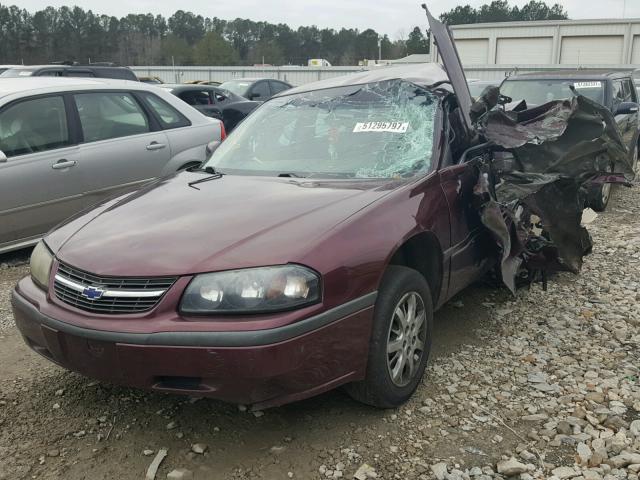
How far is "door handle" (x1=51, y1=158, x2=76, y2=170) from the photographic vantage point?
537 centimetres

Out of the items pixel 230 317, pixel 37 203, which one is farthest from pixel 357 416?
pixel 37 203

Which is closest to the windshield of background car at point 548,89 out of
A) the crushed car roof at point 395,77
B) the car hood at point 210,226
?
the crushed car roof at point 395,77

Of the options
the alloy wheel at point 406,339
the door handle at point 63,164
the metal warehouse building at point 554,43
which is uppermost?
the metal warehouse building at point 554,43

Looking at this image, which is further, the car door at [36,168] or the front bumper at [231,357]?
the car door at [36,168]

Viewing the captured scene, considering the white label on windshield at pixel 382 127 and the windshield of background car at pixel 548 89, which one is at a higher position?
the windshield of background car at pixel 548 89

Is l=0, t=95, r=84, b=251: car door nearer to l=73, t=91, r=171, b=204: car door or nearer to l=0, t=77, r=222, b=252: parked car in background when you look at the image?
l=0, t=77, r=222, b=252: parked car in background

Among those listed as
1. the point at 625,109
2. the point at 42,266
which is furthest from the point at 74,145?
the point at 625,109

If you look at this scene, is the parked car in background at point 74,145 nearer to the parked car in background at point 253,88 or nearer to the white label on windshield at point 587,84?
the white label on windshield at point 587,84

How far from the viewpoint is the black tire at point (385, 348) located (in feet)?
8.90

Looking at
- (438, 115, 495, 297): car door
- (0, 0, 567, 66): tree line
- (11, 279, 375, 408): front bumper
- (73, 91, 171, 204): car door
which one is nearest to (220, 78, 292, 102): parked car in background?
(73, 91, 171, 204): car door

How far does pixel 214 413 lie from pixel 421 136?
1954 mm

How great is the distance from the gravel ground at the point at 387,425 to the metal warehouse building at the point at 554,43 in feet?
141

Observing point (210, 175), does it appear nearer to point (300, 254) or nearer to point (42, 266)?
point (42, 266)

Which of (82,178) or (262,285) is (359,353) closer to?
(262,285)
